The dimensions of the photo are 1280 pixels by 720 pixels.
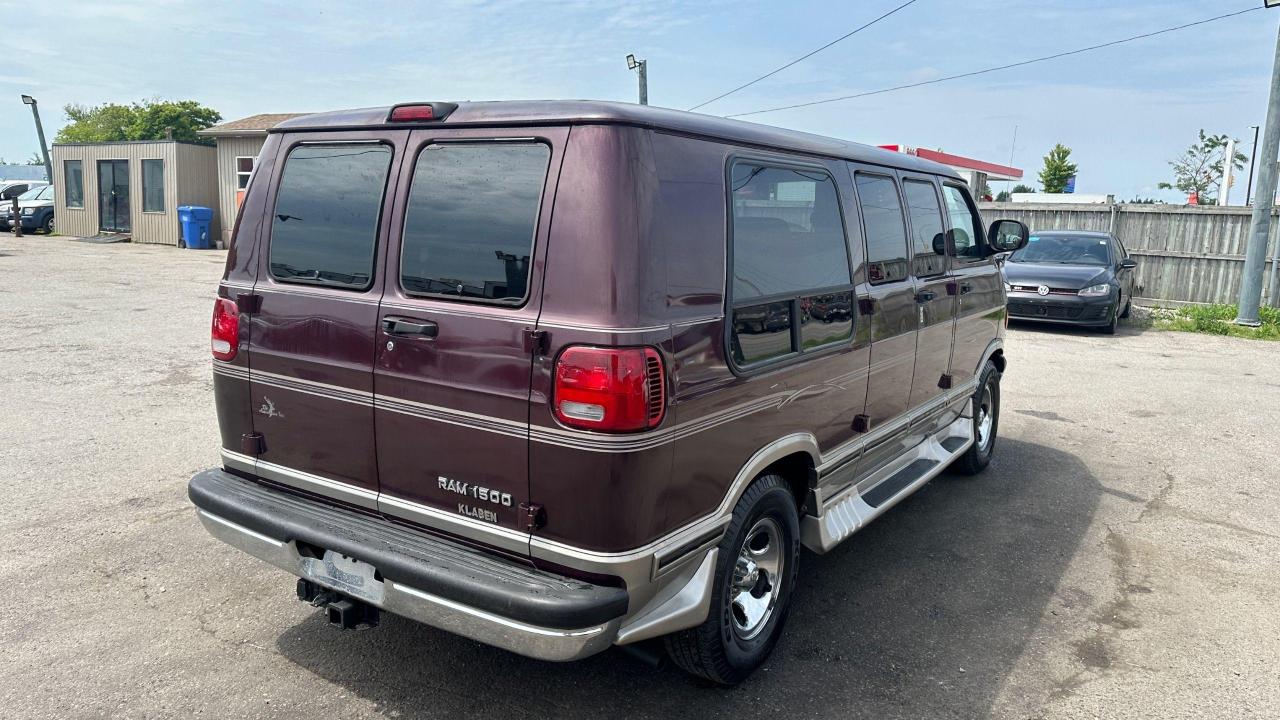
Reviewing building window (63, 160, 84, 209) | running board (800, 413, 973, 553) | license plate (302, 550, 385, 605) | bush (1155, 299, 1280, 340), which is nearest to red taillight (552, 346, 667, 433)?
license plate (302, 550, 385, 605)

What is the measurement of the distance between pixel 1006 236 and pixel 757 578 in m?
3.32

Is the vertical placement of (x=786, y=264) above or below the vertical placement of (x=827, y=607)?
above

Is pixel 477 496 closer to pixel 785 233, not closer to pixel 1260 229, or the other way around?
pixel 785 233

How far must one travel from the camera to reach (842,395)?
4031mm

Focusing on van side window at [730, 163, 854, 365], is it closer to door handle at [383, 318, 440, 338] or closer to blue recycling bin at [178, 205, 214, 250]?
door handle at [383, 318, 440, 338]

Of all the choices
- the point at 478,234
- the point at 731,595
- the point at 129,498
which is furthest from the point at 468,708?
the point at 129,498

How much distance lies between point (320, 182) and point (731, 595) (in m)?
2.27

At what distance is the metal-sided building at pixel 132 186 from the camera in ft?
85.8

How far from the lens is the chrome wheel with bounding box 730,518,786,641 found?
354 cm

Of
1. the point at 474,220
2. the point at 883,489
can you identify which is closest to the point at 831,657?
the point at 883,489

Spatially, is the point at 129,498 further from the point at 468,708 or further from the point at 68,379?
the point at 68,379

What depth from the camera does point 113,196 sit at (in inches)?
1097

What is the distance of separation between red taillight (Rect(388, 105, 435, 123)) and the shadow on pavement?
2.14 m

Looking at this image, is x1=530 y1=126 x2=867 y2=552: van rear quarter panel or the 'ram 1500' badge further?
the 'ram 1500' badge
